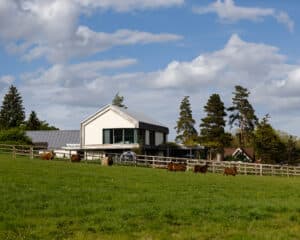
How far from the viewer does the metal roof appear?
294ft

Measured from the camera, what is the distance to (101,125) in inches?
2975

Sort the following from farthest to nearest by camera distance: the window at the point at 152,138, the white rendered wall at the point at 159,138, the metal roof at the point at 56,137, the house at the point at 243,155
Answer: the metal roof at the point at 56,137 < the house at the point at 243,155 < the white rendered wall at the point at 159,138 < the window at the point at 152,138

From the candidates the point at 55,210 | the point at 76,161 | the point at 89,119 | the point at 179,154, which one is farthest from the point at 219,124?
the point at 55,210

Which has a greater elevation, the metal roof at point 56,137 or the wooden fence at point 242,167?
the metal roof at point 56,137

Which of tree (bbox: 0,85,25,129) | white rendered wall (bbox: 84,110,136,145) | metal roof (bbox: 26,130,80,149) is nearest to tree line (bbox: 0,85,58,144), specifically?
tree (bbox: 0,85,25,129)

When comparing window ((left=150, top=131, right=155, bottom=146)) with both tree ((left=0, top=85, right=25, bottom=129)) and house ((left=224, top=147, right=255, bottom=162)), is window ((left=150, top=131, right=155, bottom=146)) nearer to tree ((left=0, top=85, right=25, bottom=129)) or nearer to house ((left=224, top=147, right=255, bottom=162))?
house ((left=224, top=147, right=255, bottom=162))

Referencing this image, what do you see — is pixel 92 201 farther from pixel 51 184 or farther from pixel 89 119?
pixel 89 119

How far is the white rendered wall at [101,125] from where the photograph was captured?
7488 centimetres

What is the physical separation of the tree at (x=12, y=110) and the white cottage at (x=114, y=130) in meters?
48.7

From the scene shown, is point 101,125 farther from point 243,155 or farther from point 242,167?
point 242,167

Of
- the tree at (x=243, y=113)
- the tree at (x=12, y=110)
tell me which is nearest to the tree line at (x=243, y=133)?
the tree at (x=243, y=113)

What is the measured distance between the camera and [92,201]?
18.4 metres

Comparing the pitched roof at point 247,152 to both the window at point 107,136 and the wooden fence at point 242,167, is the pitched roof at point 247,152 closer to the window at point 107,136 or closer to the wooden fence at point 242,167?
the window at point 107,136

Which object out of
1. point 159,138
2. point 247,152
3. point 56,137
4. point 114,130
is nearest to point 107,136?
point 114,130
